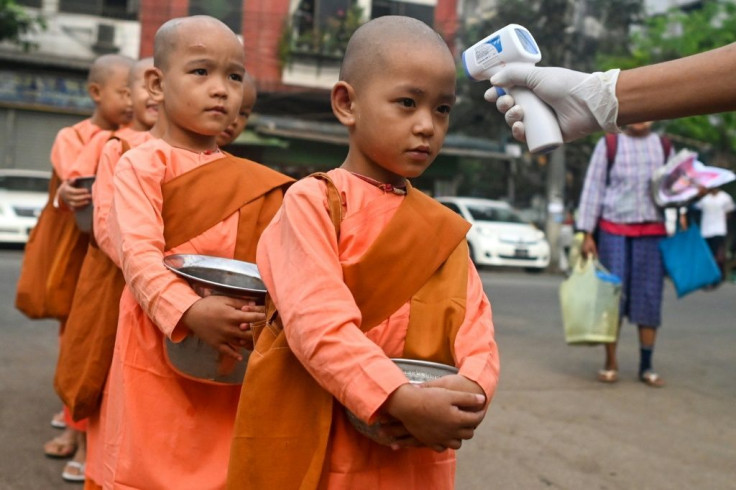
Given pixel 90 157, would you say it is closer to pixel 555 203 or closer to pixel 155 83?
pixel 155 83

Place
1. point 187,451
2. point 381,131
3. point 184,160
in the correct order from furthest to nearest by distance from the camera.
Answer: point 184,160 < point 187,451 < point 381,131

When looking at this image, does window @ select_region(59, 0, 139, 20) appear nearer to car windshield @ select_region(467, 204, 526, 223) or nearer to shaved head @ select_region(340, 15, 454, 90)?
car windshield @ select_region(467, 204, 526, 223)

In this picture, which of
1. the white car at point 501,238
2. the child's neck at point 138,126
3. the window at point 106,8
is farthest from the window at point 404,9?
the child's neck at point 138,126

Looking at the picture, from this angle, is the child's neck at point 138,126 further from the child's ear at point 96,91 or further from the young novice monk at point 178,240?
the young novice monk at point 178,240

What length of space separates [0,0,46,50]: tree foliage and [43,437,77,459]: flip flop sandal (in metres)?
15.5

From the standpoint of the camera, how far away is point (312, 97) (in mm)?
21844

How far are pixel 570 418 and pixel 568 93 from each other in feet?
9.51

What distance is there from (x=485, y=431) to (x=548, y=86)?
2617 mm

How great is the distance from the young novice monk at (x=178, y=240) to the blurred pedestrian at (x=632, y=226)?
363 cm

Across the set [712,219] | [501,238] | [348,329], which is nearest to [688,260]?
[348,329]

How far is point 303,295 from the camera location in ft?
5.82

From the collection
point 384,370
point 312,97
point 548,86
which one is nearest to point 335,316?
point 384,370

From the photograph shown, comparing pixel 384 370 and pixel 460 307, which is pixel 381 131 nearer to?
pixel 460 307

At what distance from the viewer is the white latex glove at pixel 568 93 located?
221cm
